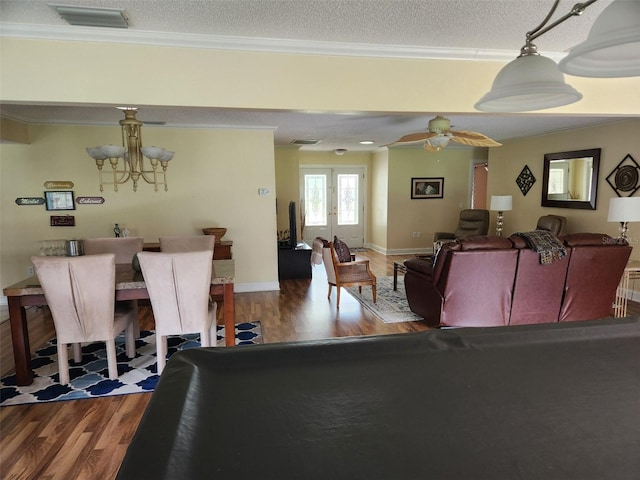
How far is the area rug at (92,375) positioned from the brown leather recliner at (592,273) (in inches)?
123

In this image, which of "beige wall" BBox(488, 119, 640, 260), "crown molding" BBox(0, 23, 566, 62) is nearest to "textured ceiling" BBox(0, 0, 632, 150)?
"crown molding" BBox(0, 23, 566, 62)

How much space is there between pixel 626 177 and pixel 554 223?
3.55ft

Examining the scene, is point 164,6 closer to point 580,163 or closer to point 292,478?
point 292,478

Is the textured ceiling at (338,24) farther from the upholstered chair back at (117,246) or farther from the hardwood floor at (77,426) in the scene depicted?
the hardwood floor at (77,426)

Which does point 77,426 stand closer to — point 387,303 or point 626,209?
point 387,303

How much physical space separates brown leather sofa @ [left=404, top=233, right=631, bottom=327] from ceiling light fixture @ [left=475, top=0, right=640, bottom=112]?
1.88 meters

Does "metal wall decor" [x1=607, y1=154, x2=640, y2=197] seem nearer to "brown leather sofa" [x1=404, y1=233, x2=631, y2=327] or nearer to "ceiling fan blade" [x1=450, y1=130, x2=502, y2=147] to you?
"brown leather sofa" [x1=404, y1=233, x2=631, y2=327]

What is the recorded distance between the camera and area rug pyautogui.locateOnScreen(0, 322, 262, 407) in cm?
269

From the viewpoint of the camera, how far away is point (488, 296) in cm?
360

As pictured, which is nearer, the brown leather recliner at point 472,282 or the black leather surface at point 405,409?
the black leather surface at point 405,409

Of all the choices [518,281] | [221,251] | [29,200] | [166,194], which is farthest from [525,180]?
[29,200]

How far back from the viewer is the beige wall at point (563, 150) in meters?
4.80

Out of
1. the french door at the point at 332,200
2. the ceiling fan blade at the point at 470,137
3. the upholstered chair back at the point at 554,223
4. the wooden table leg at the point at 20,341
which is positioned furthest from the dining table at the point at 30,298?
the french door at the point at 332,200

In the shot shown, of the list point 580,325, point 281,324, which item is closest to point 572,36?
point 580,325
